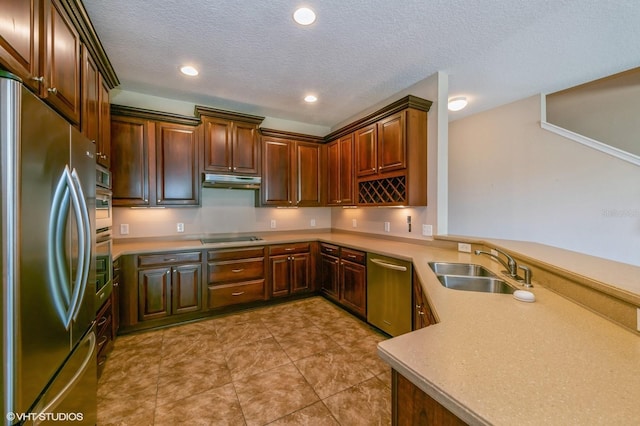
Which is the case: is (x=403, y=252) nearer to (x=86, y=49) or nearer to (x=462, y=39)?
(x=462, y=39)

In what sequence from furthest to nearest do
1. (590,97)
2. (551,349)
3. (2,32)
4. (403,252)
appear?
(590,97) → (403,252) → (2,32) → (551,349)

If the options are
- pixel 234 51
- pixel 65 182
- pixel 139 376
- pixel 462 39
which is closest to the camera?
pixel 65 182

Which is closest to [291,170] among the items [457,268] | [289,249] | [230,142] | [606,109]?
[230,142]

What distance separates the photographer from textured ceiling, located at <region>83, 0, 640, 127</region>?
188cm

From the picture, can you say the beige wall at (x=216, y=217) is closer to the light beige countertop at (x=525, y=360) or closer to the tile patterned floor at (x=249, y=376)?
the tile patterned floor at (x=249, y=376)

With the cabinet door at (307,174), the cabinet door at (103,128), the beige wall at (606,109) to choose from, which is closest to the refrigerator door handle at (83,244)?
the cabinet door at (103,128)

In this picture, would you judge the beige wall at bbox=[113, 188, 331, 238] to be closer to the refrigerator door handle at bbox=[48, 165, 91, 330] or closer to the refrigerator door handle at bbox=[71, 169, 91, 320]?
the refrigerator door handle at bbox=[71, 169, 91, 320]

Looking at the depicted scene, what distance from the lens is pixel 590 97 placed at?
11.4 feet

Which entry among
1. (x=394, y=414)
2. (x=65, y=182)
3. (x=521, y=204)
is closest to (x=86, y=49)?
(x=65, y=182)

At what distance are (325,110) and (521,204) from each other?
305 cm

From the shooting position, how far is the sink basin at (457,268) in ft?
6.73

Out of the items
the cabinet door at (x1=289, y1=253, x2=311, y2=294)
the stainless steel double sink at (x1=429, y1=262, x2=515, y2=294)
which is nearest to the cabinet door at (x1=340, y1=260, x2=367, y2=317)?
the cabinet door at (x1=289, y1=253, x2=311, y2=294)

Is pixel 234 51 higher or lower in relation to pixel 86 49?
higher

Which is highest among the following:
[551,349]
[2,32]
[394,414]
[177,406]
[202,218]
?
[2,32]
